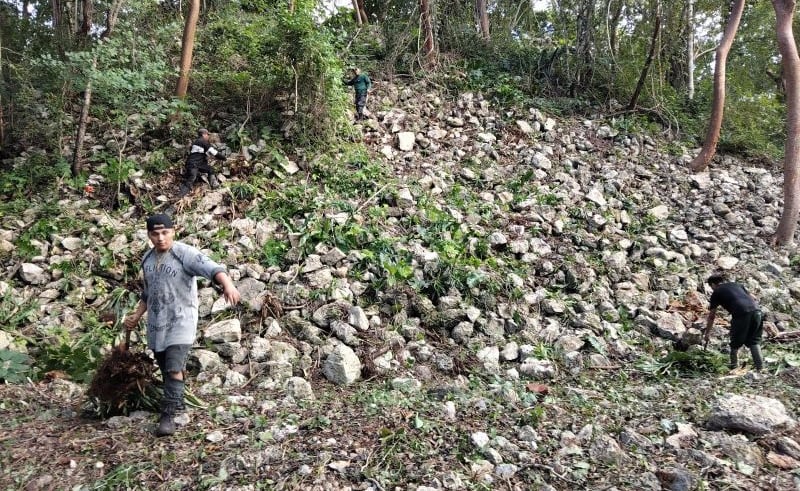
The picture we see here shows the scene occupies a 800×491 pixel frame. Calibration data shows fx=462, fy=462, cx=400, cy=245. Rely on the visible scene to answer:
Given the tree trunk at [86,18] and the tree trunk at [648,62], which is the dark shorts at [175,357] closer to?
the tree trunk at [86,18]

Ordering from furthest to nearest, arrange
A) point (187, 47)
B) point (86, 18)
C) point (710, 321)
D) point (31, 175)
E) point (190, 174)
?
point (86, 18) < point (187, 47) < point (190, 174) < point (31, 175) < point (710, 321)

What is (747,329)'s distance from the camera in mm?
4312

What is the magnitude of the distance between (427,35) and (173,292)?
9.08 meters

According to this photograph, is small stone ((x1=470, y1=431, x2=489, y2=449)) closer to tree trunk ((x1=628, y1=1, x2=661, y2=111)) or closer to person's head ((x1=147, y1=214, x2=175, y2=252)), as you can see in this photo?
person's head ((x1=147, y1=214, x2=175, y2=252))

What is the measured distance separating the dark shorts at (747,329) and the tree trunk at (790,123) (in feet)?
13.2

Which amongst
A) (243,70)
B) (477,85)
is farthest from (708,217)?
(243,70)

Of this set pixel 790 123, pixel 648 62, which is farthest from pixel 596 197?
pixel 648 62

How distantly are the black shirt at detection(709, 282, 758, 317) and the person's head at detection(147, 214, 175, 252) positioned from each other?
16.1 feet

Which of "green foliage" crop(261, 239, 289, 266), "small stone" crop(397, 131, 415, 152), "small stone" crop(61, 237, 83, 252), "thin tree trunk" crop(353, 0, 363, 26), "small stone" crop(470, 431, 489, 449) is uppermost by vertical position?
"thin tree trunk" crop(353, 0, 363, 26)

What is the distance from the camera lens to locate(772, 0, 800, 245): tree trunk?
7.26 m

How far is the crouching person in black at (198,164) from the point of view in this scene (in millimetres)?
6160

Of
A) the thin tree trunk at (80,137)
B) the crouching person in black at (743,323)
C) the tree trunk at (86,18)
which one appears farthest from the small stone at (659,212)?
the tree trunk at (86,18)

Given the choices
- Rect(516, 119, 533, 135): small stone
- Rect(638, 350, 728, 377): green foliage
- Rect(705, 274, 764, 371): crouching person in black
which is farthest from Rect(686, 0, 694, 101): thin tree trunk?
Rect(638, 350, 728, 377): green foliage

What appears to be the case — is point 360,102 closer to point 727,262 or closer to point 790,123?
point 727,262
